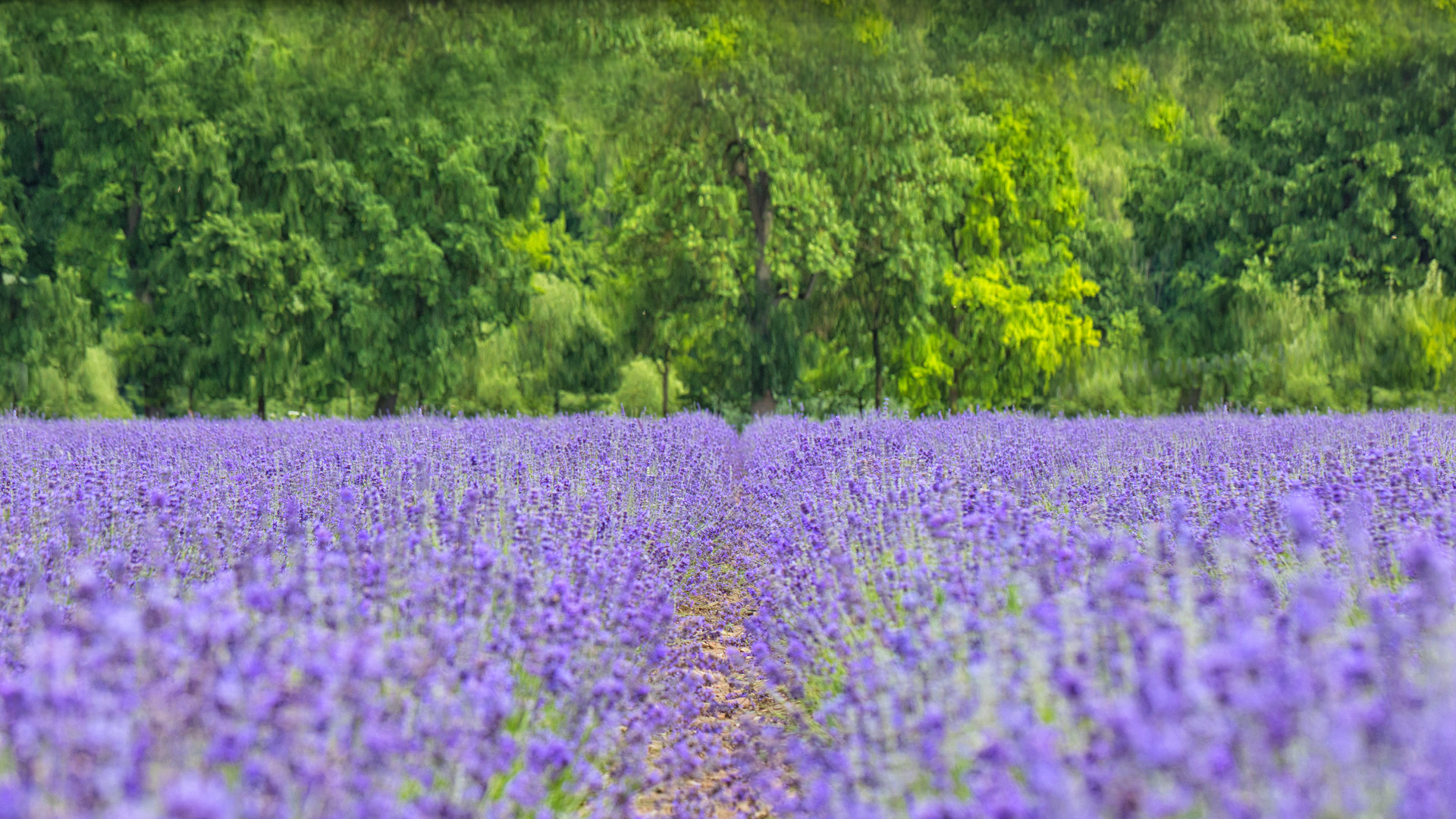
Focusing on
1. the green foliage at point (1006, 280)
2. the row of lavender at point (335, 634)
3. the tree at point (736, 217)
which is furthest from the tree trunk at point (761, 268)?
the row of lavender at point (335, 634)

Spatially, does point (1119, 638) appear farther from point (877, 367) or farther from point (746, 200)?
point (746, 200)

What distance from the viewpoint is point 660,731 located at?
14.7ft

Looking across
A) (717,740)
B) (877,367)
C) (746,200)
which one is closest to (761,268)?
(746,200)

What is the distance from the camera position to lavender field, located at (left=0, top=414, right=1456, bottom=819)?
71.3 inches

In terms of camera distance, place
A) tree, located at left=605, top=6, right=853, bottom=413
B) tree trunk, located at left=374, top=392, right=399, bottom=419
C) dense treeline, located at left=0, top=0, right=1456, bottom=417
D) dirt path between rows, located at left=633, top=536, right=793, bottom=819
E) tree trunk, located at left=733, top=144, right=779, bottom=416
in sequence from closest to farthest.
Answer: dirt path between rows, located at left=633, top=536, right=793, bottom=819
tree, located at left=605, top=6, right=853, bottom=413
dense treeline, located at left=0, top=0, right=1456, bottom=417
tree trunk, located at left=733, top=144, right=779, bottom=416
tree trunk, located at left=374, top=392, right=399, bottom=419

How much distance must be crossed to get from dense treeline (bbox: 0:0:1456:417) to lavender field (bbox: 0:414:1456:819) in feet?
37.9

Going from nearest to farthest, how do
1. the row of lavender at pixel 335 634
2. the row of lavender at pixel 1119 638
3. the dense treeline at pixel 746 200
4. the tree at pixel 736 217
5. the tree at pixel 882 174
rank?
the row of lavender at pixel 1119 638 < the row of lavender at pixel 335 634 < the tree at pixel 736 217 < the dense treeline at pixel 746 200 < the tree at pixel 882 174

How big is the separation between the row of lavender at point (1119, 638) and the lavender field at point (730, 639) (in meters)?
0.01

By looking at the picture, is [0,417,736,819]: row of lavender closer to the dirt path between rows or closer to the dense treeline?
the dirt path between rows

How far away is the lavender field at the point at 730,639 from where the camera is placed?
181cm

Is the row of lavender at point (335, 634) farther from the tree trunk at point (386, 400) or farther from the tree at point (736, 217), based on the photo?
the tree trunk at point (386, 400)

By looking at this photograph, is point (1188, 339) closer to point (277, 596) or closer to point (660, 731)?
point (660, 731)

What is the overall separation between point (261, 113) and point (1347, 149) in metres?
18.0

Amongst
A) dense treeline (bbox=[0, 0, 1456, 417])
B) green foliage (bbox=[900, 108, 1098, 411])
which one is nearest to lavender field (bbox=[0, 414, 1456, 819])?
dense treeline (bbox=[0, 0, 1456, 417])
